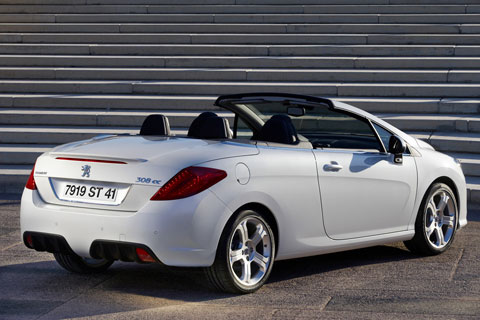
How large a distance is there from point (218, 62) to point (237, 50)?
0.65 meters

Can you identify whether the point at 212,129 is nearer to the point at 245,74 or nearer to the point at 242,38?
the point at 245,74

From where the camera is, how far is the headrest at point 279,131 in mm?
6876

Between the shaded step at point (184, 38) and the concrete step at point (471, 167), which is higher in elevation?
the shaded step at point (184, 38)

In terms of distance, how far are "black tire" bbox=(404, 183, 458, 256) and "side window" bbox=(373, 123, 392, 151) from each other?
0.61m

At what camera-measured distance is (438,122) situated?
13586 millimetres

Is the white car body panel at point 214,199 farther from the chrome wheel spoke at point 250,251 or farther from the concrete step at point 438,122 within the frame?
the concrete step at point 438,122

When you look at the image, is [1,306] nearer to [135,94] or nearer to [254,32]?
[135,94]

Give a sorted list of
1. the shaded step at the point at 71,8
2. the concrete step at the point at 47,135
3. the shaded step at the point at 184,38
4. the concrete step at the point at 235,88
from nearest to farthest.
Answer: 1. the concrete step at the point at 47,135
2. the concrete step at the point at 235,88
3. the shaded step at the point at 184,38
4. the shaded step at the point at 71,8

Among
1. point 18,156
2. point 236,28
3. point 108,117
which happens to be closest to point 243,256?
point 18,156

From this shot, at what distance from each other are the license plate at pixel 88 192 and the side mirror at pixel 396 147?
247cm

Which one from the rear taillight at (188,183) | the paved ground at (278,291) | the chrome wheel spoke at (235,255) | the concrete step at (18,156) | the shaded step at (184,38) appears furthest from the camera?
the shaded step at (184,38)

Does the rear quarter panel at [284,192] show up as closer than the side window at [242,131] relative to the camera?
Yes

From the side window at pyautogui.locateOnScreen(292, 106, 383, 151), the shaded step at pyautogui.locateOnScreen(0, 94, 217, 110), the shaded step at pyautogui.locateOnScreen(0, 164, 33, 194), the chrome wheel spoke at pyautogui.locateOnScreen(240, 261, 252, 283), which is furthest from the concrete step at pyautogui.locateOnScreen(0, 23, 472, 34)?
the chrome wheel spoke at pyautogui.locateOnScreen(240, 261, 252, 283)

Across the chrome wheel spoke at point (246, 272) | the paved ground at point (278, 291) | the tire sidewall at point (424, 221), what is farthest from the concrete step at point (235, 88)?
the chrome wheel spoke at point (246, 272)
